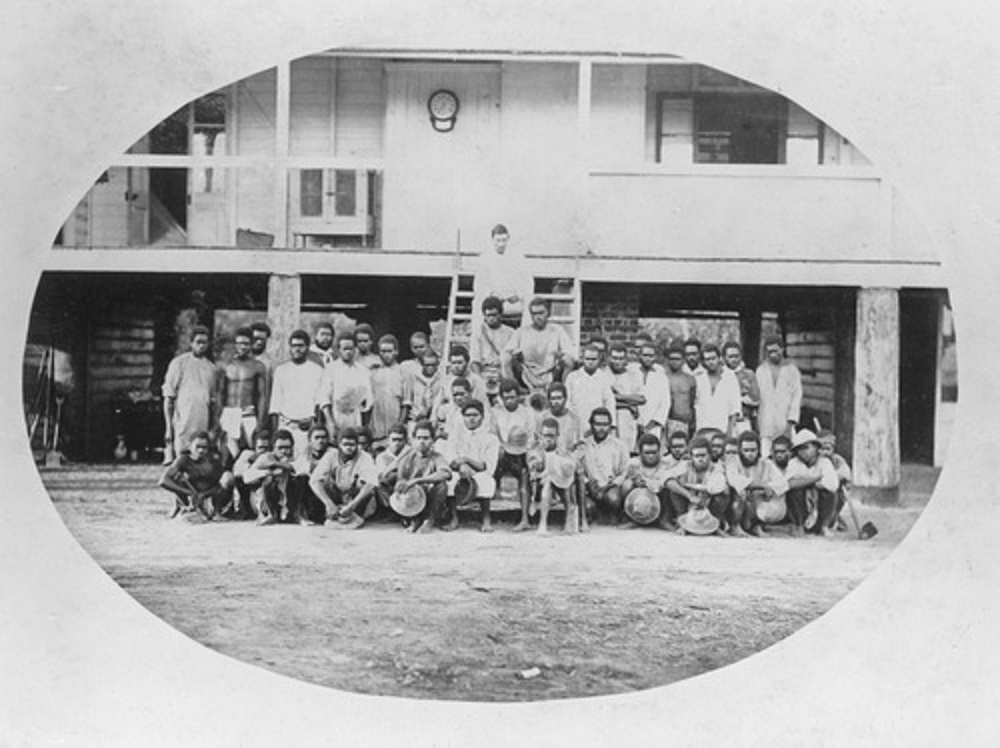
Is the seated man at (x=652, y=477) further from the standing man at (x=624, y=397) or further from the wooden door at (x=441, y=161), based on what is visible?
the wooden door at (x=441, y=161)

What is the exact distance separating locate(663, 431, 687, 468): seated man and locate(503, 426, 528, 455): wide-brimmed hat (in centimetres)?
56

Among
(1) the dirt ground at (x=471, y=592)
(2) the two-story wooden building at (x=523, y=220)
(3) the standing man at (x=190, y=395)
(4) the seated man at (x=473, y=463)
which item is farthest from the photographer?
(3) the standing man at (x=190, y=395)

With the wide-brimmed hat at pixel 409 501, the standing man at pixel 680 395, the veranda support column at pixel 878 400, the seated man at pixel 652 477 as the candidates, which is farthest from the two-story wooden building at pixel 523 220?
the wide-brimmed hat at pixel 409 501

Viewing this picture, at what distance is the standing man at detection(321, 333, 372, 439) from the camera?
4.59 metres

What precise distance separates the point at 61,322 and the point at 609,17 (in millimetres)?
2442

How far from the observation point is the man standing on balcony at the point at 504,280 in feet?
14.6

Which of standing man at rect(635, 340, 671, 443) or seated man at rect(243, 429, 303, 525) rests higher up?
standing man at rect(635, 340, 671, 443)

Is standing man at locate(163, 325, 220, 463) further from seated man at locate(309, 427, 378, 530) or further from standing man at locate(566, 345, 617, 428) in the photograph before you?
standing man at locate(566, 345, 617, 428)

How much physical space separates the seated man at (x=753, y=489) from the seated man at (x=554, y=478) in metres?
0.60

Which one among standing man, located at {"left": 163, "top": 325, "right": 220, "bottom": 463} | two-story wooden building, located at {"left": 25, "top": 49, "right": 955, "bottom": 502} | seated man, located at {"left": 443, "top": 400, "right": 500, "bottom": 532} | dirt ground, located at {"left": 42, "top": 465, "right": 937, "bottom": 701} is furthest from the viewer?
standing man, located at {"left": 163, "top": 325, "right": 220, "bottom": 463}

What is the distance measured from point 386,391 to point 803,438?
5.41 feet

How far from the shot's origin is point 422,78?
14.7ft

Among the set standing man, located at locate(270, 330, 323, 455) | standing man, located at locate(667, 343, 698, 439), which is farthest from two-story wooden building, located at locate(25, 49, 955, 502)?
standing man, located at locate(667, 343, 698, 439)

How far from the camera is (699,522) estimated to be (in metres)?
4.54
